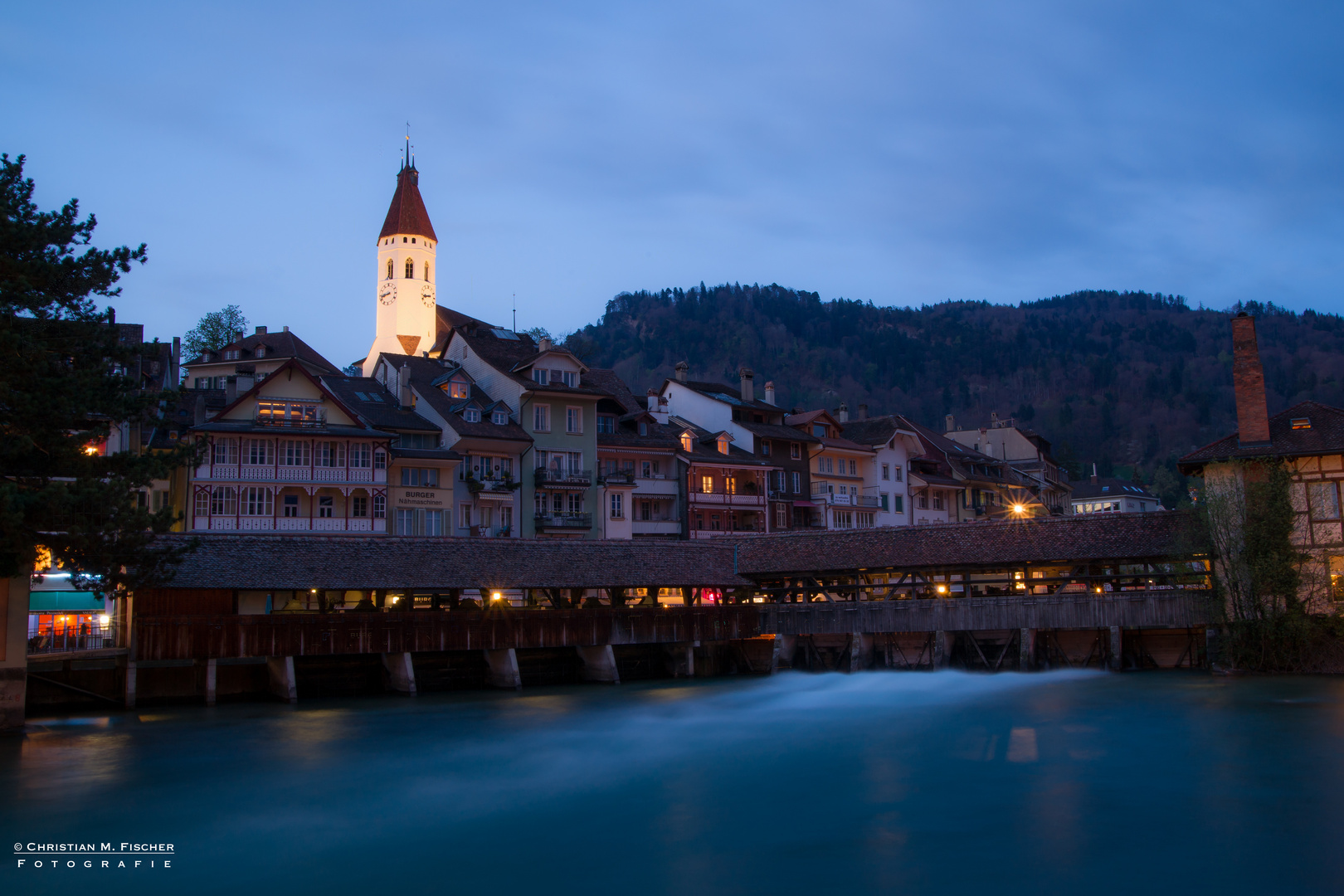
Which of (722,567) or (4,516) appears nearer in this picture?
(4,516)

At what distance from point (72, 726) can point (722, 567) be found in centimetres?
2380

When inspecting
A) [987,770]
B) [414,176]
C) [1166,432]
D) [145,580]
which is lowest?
[987,770]

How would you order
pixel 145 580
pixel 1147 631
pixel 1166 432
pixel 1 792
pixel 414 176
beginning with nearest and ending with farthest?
pixel 1 792
pixel 145 580
pixel 1147 631
pixel 414 176
pixel 1166 432

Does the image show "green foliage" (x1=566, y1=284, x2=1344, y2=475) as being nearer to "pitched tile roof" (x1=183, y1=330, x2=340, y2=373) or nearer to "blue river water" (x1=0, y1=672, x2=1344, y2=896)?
"pitched tile roof" (x1=183, y1=330, x2=340, y2=373)

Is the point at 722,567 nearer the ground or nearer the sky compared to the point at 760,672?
nearer the sky

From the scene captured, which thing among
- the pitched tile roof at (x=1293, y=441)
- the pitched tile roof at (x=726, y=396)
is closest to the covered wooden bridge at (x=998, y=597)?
the pitched tile roof at (x=1293, y=441)

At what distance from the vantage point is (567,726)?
101ft

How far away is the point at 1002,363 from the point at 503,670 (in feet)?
493

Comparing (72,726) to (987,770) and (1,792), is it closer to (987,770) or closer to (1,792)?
(1,792)

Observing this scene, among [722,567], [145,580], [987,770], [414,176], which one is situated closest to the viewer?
[987,770]

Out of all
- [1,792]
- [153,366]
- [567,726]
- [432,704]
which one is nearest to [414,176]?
[153,366]

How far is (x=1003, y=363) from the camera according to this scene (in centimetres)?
17812

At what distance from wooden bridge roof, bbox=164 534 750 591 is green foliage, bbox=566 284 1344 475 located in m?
90.2

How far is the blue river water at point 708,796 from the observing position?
1655cm
